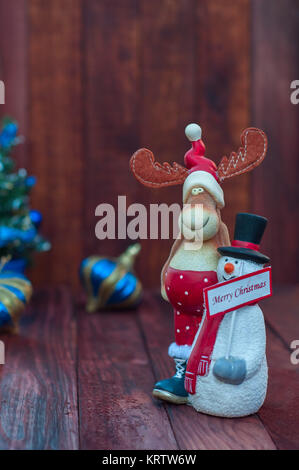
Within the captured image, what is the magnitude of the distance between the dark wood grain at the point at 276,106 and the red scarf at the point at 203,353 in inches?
47.8

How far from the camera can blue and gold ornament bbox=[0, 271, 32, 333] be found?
1.53 meters

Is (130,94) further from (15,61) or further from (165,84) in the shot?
(15,61)

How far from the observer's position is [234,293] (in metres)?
1.06

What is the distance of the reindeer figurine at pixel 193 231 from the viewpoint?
111cm

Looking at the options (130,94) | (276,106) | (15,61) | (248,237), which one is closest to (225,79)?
(276,106)

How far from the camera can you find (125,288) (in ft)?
6.20

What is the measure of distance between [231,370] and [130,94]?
1.37m

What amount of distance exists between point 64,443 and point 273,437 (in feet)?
1.06

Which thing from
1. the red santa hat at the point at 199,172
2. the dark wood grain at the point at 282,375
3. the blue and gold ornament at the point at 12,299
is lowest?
the dark wood grain at the point at 282,375

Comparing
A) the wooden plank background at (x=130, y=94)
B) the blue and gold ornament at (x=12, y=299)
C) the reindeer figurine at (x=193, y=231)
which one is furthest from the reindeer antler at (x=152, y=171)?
the wooden plank background at (x=130, y=94)

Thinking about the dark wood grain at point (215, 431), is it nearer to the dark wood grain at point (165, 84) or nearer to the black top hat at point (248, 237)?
the black top hat at point (248, 237)
